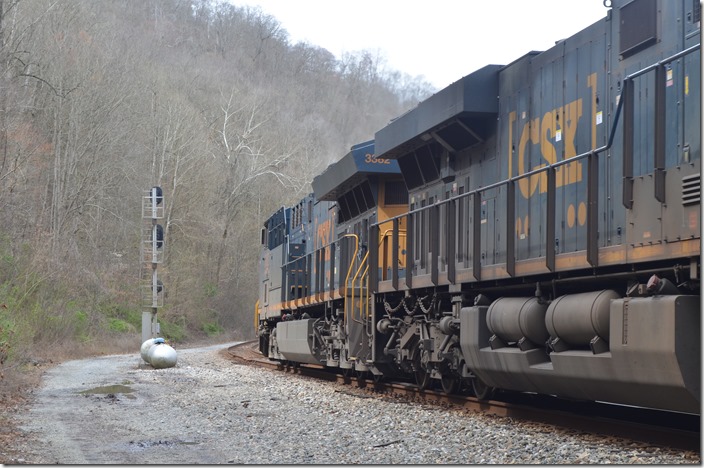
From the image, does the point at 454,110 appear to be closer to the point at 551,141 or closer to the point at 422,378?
the point at 551,141

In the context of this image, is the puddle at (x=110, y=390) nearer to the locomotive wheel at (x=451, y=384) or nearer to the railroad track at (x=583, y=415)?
the railroad track at (x=583, y=415)

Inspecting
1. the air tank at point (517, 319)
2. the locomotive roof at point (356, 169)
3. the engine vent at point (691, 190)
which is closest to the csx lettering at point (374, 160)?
the locomotive roof at point (356, 169)

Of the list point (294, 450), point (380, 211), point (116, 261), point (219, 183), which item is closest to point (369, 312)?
point (380, 211)

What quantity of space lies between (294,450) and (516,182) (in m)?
4.18

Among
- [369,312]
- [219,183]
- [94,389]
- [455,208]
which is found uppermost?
[219,183]

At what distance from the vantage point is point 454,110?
11.6 m

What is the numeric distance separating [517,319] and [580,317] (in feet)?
4.62

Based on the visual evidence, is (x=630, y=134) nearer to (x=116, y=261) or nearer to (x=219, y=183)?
(x=116, y=261)

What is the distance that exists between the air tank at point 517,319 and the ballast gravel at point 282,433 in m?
0.92

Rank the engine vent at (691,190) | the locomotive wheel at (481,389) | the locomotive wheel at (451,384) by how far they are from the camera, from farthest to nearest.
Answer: the locomotive wheel at (451,384), the locomotive wheel at (481,389), the engine vent at (691,190)

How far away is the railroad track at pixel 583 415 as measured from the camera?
769 cm

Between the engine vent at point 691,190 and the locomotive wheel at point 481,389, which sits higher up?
the engine vent at point 691,190

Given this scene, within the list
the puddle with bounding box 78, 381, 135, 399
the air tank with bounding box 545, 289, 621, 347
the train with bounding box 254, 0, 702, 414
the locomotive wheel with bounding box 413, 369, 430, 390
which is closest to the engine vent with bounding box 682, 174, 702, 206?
the train with bounding box 254, 0, 702, 414

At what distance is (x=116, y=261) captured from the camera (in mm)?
41969
